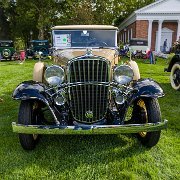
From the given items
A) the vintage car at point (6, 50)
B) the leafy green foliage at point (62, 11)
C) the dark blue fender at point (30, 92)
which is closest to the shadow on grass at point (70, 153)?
the dark blue fender at point (30, 92)

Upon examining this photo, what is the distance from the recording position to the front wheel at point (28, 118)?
3.68 m

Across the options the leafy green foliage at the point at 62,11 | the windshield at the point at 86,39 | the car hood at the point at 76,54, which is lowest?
the car hood at the point at 76,54

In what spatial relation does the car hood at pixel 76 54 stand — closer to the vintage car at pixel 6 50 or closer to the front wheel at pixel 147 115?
the front wheel at pixel 147 115

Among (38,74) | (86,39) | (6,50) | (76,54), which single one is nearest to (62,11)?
(6,50)

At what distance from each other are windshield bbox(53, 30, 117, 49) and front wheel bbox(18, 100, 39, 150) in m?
1.73

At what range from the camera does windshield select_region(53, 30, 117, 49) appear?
5.20 metres

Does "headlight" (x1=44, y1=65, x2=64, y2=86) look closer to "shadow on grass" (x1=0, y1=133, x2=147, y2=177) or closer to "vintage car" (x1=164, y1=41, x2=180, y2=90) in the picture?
"shadow on grass" (x1=0, y1=133, x2=147, y2=177)

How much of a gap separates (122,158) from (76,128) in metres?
0.76

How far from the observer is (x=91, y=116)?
12.3 ft

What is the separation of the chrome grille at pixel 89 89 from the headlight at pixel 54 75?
174 mm

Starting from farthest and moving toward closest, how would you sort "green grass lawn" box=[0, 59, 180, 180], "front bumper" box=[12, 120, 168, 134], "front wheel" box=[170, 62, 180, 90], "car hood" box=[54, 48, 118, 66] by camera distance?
"front wheel" box=[170, 62, 180, 90] < "car hood" box=[54, 48, 118, 66] < "front bumper" box=[12, 120, 168, 134] < "green grass lawn" box=[0, 59, 180, 180]

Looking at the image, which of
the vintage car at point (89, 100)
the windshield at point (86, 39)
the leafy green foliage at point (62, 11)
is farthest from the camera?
the leafy green foliage at point (62, 11)

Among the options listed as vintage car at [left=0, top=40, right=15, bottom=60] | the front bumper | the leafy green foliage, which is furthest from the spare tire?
the leafy green foliage

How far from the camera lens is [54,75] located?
150 inches
